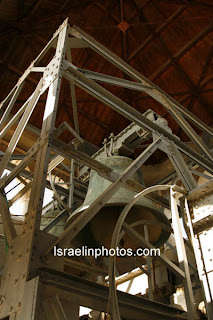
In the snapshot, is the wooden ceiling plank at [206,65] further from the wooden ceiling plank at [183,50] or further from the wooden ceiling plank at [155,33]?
the wooden ceiling plank at [155,33]

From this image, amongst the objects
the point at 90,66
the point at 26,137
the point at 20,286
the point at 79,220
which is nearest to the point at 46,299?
the point at 20,286

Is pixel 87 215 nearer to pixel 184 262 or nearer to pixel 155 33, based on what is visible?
pixel 184 262

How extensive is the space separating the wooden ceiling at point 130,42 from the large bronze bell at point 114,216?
756 centimetres

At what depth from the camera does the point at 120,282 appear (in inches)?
316

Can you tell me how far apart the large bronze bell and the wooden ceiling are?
7.56 meters

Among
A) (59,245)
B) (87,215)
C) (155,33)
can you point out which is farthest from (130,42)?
(59,245)

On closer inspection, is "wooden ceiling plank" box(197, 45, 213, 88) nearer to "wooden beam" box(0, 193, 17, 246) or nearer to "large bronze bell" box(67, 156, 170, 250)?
"large bronze bell" box(67, 156, 170, 250)

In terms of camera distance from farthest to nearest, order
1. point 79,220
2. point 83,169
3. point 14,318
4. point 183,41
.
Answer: point 183,41 < point 83,169 < point 79,220 < point 14,318

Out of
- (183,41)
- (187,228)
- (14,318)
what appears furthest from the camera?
(183,41)

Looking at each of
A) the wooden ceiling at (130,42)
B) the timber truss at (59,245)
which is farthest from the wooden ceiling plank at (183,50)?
the timber truss at (59,245)

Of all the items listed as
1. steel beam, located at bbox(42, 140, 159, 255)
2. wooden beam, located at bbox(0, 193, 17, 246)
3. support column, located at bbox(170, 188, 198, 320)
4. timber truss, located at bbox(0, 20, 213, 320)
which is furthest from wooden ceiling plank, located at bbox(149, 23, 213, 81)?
wooden beam, located at bbox(0, 193, 17, 246)

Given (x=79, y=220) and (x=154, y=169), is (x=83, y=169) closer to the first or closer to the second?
(x=79, y=220)

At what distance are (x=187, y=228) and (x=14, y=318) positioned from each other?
6.41ft

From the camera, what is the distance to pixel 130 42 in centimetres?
1232
